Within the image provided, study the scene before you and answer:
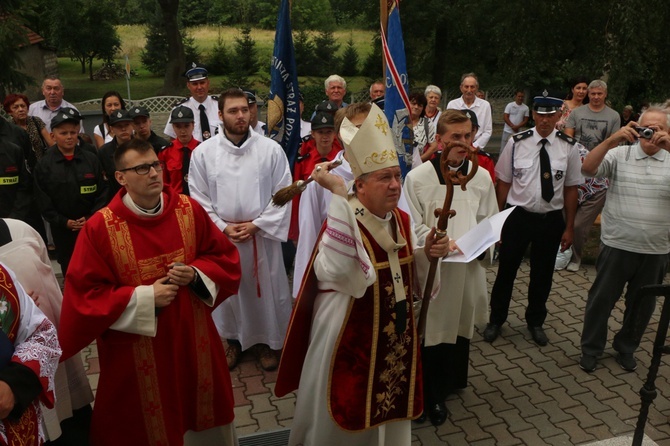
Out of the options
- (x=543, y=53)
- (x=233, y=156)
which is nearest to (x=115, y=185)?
(x=233, y=156)

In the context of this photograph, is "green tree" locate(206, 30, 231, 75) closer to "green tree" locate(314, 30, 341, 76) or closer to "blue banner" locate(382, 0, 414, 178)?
"green tree" locate(314, 30, 341, 76)

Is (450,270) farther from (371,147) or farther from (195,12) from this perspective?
(195,12)

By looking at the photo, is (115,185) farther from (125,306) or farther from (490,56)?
(490,56)

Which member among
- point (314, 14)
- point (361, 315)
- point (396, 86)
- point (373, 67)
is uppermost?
point (314, 14)

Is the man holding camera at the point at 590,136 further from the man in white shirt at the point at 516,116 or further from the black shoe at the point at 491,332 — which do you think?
the man in white shirt at the point at 516,116

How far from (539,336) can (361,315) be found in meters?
2.98

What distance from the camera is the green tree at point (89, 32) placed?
3094 centimetres

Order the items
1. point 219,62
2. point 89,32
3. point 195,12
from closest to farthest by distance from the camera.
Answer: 1. point 89,32
2. point 219,62
3. point 195,12

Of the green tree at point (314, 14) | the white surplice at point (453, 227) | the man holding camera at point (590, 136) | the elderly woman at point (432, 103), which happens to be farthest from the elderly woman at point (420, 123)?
the green tree at point (314, 14)

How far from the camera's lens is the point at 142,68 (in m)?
37.3

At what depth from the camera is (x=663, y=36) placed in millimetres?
11406

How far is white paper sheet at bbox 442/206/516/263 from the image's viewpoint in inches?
145

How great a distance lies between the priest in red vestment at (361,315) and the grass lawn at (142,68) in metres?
22.9

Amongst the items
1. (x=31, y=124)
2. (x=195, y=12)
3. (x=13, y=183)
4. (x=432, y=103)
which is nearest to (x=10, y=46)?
(x=31, y=124)
